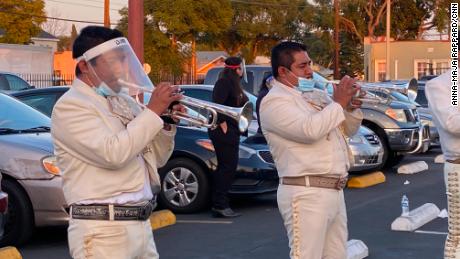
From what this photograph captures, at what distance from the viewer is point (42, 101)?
11.5 m

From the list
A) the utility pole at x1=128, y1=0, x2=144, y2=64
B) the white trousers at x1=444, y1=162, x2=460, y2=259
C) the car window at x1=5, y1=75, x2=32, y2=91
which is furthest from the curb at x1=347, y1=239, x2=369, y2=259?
the car window at x1=5, y1=75, x2=32, y2=91

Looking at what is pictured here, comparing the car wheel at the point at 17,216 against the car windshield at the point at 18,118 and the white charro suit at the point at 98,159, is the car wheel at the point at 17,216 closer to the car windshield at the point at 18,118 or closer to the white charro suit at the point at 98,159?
the car windshield at the point at 18,118

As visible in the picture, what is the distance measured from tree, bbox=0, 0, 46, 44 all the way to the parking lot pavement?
140 feet

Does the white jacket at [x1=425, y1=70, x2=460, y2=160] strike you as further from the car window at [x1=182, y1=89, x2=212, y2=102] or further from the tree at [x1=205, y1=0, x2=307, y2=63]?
the tree at [x1=205, y1=0, x2=307, y2=63]

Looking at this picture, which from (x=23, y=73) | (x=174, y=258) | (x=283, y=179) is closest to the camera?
(x=283, y=179)

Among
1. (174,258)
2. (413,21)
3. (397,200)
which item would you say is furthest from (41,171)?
(413,21)

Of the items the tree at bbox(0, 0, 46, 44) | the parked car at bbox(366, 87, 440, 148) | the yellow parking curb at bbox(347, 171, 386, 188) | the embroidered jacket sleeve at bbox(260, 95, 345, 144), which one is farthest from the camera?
the tree at bbox(0, 0, 46, 44)

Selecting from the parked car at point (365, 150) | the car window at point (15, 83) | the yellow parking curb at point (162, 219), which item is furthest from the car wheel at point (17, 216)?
the car window at point (15, 83)

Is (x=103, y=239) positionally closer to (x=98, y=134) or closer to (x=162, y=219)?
(x=98, y=134)

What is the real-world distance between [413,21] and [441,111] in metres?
55.4

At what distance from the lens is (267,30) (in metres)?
52.7

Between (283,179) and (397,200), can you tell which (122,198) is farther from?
(397,200)

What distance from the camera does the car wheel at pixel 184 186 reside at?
35.4 feet

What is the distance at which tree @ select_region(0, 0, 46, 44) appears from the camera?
52.1m
